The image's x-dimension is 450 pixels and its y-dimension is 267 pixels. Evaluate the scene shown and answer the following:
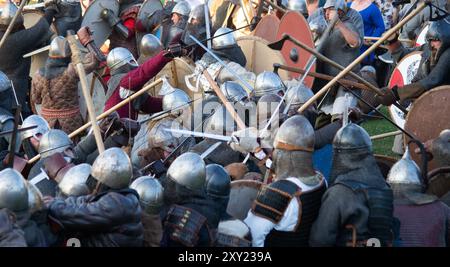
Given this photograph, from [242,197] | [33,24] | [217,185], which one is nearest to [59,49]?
A: [33,24]

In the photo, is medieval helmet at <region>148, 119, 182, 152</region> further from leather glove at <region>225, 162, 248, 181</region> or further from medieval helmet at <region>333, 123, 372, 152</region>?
medieval helmet at <region>333, 123, 372, 152</region>

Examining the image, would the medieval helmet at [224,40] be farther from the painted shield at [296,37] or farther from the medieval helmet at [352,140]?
the medieval helmet at [352,140]

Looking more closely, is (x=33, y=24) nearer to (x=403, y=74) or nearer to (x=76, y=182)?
(x=403, y=74)

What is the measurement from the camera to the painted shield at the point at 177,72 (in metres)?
13.6

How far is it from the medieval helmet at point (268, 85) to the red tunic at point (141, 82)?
85cm

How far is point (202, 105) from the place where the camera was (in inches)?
480

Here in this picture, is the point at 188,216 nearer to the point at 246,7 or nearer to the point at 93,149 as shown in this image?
the point at 93,149

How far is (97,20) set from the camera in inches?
616

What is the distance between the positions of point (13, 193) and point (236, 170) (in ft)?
9.10

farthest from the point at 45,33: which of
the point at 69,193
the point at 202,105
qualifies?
the point at 69,193

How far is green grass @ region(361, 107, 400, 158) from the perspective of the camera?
1375cm

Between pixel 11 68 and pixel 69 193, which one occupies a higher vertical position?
pixel 69 193

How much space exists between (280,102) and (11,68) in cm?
485

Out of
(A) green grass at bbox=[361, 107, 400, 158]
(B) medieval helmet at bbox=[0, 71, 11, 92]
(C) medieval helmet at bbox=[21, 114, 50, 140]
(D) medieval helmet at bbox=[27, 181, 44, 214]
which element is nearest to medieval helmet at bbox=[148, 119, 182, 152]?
(C) medieval helmet at bbox=[21, 114, 50, 140]
